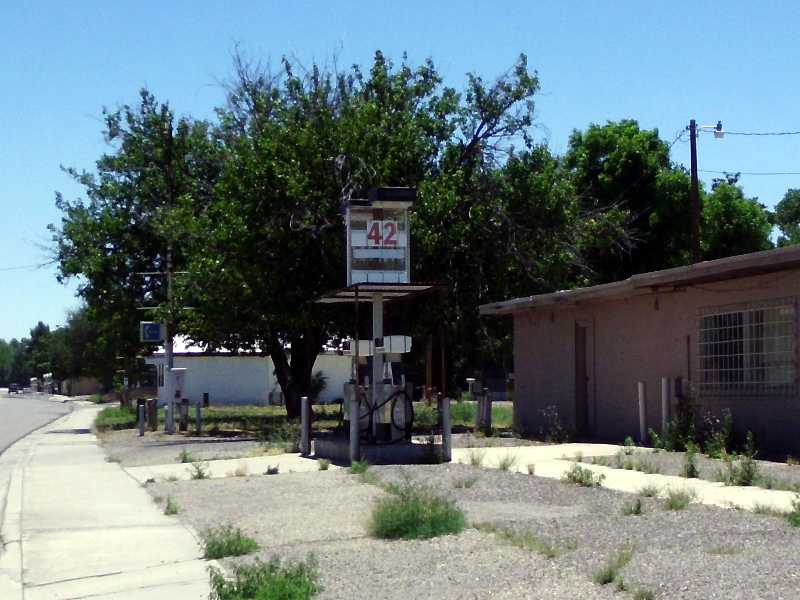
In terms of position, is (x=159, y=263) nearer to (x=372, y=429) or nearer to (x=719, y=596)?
(x=372, y=429)

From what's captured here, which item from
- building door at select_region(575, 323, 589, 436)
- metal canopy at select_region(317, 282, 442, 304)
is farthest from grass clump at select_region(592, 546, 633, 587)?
building door at select_region(575, 323, 589, 436)

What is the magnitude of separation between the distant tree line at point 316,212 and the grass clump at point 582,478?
40.8ft

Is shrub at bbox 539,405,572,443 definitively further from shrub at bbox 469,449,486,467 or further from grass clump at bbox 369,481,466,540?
grass clump at bbox 369,481,466,540

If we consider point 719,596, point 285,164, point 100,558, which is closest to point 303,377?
point 285,164

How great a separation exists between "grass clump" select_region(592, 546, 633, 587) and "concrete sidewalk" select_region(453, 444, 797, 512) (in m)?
2.92

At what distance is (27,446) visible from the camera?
2992 centimetres

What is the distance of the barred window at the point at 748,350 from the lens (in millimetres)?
17047

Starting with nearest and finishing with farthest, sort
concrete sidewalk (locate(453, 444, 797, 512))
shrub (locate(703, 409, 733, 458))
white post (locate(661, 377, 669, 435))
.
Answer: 1. concrete sidewalk (locate(453, 444, 797, 512))
2. shrub (locate(703, 409, 733, 458))
3. white post (locate(661, 377, 669, 435))

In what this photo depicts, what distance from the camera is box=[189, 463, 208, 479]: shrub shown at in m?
17.2

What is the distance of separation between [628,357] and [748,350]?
3.59 meters

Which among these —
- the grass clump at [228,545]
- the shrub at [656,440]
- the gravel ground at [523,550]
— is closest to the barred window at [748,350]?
the shrub at [656,440]

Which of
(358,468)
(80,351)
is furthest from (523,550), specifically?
(80,351)

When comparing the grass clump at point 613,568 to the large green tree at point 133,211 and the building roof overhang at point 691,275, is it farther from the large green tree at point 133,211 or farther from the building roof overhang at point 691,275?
the large green tree at point 133,211

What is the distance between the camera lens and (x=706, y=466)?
15547mm
